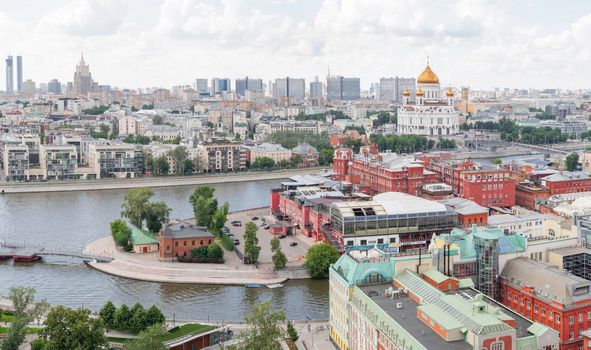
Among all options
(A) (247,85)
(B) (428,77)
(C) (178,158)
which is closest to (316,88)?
(A) (247,85)

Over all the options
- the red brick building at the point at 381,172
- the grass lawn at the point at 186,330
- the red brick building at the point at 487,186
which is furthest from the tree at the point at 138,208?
the red brick building at the point at 487,186

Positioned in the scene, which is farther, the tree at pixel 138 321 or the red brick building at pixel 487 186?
the red brick building at pixel 487 186

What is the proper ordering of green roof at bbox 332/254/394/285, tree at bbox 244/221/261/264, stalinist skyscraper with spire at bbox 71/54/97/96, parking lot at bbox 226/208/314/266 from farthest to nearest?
stalinist skyscraper with spire at bbox 71/54/97/96
parking lot at bbox 226/208/314/266
tree at bbox 244/221/261/264
green roof at bbox 332/254/394/285

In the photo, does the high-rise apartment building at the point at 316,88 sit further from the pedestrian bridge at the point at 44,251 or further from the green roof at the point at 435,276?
the green roof at the point at 435,276

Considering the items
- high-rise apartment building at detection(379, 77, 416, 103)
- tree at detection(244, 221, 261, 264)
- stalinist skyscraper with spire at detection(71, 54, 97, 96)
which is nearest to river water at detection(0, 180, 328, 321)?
tree at detection(244, 221, 261, 264)

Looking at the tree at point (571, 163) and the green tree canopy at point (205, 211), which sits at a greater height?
the tree at point (571, 163)

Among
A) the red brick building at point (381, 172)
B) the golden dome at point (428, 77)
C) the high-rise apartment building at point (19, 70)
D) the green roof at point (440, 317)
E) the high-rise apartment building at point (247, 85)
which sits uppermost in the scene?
the high-rise apartment building at point (19, 70)

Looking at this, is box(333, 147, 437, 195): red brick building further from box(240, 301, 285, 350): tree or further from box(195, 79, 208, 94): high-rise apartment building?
box(195, 79, 208, 94): high-rise apartment building
